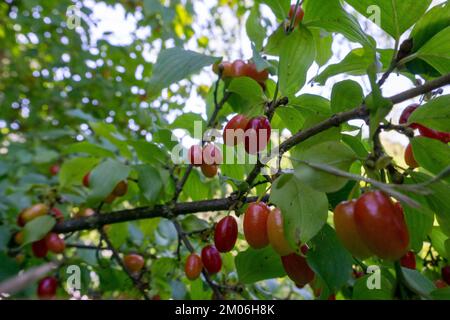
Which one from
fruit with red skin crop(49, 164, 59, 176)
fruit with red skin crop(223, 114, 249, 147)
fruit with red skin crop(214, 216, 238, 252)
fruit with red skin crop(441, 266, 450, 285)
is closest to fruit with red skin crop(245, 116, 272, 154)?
fruit with red skin crop(223, 114, 249, 147)

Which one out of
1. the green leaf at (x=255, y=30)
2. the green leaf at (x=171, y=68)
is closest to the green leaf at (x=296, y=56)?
the green leaf at (x=171, y=68)

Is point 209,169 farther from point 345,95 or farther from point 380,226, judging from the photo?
point 380,226

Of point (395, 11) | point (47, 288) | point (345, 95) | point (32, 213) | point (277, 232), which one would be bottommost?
point (47, 288)

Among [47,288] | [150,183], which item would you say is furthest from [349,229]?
[47,288]

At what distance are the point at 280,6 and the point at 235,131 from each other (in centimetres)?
24

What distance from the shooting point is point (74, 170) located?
115 centimetres

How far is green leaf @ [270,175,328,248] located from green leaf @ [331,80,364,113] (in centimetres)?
17

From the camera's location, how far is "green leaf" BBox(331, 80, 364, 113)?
585 mm

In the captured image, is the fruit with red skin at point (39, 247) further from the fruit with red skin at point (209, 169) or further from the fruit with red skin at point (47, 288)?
the fruit with red skin at point (209, 169)

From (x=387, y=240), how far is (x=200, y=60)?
480mm

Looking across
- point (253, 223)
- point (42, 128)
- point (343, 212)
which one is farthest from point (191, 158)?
point (42, 128)

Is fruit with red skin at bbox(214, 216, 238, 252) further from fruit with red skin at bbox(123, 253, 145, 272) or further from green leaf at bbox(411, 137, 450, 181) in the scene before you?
fruit with red skin at bbox(123, 253, 145, 272)

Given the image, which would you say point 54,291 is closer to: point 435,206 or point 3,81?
point 435,206

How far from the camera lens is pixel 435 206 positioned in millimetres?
519
